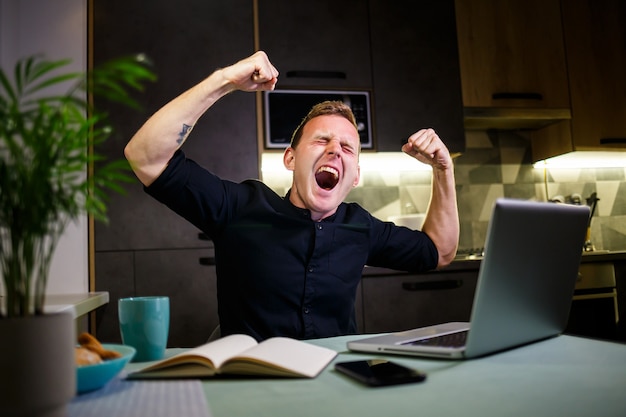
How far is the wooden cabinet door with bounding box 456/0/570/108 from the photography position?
9.37ft

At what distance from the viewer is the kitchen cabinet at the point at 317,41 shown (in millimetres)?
2580

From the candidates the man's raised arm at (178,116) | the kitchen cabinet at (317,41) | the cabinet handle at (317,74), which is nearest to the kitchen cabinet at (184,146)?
the kitchen cabinet at (317,41)

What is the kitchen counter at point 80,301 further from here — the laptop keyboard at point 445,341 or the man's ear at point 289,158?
the laptop keyboard at point 445,341

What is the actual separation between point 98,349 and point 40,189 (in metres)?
0.31

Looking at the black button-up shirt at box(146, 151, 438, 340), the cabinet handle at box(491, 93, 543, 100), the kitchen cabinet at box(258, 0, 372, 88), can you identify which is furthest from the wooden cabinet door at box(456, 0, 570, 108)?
the black button-up shirt at box(146, 151, 438, 340)

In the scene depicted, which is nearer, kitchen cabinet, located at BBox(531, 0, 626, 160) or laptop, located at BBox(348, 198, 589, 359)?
laptop, located at BBox(348, 198, 589, 359)

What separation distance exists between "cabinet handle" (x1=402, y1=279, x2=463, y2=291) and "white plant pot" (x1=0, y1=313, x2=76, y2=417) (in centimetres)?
205

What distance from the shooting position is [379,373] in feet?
2.32

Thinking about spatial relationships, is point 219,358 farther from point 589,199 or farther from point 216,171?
point 589,199

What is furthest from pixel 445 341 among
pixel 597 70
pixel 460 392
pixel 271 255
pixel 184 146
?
pixel 597 70

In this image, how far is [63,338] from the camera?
1.65 feet

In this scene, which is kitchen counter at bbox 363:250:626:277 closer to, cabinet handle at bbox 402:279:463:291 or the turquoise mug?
cabinet handle at bbox 402:279:463:291

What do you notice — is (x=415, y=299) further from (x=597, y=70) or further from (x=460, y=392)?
(x=460, y=392)

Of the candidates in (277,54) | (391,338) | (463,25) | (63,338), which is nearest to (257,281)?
(391,338)
